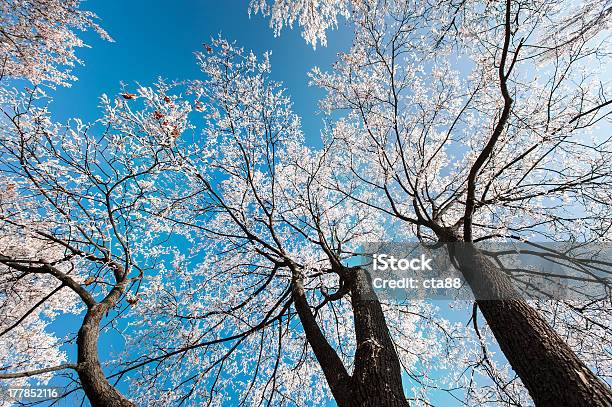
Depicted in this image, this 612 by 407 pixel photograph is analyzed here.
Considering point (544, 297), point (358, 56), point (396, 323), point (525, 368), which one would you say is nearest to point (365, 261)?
point (396, 323)

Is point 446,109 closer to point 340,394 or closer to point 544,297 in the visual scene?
point 544,297

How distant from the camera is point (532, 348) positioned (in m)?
2.20

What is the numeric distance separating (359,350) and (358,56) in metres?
4.47

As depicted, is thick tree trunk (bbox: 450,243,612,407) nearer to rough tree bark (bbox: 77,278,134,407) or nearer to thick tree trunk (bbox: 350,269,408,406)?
thick tree trunk (bbox: 350,269,408,406)

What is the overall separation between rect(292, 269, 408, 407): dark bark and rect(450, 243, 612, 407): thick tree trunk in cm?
99

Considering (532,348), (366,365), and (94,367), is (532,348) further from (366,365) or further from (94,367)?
(94,367)

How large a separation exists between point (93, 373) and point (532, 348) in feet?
11.4

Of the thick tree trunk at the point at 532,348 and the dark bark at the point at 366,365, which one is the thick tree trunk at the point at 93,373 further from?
the thick tree trunk at the point at 532,348

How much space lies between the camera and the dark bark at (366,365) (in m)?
1.93

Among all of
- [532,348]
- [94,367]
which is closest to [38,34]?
[94,367]

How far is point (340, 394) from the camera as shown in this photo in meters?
2.04

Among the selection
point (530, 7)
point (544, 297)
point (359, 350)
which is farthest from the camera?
point (544, 297)

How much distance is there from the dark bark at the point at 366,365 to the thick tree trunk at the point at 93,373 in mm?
1505

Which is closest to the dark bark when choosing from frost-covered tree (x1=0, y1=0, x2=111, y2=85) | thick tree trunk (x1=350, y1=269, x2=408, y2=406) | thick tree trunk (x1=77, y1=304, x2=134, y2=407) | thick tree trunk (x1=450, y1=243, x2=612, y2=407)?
thick tree trunk (x1=350, y1=269, x2=408, y2=406)
